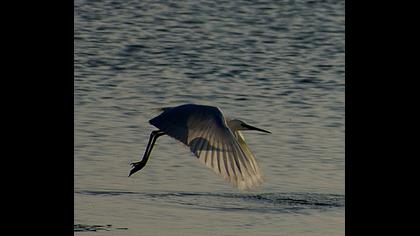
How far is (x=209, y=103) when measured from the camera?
Answer: 7699mm

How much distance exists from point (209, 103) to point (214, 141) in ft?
10.0

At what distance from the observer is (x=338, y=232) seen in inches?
195

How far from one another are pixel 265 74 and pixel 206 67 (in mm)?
477

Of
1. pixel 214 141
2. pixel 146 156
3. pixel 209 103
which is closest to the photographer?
pixel 214 141

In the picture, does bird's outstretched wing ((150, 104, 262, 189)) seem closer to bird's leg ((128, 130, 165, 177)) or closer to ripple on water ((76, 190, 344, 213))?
bird's leg ((128, 130, 165, 177))

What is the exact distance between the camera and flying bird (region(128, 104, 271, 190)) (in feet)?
14.2

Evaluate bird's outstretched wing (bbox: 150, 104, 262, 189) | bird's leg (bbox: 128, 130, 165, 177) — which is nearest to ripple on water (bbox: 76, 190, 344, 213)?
bird's leg (bbox: 128, 130, 165, 177)

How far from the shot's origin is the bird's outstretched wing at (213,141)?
14.2ft

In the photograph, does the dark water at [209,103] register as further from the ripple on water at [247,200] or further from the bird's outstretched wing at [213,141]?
the bird's outstretched wing at [213,141]

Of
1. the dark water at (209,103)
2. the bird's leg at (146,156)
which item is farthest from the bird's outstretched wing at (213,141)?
the dark water at (209,103)

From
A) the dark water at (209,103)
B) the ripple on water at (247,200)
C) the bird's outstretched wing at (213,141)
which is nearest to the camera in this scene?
the bird's outstretched wing at (213,141)

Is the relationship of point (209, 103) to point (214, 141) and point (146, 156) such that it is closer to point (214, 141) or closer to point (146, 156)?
point (146, 156)

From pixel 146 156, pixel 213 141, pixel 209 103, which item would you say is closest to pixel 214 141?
pixel 213 141
